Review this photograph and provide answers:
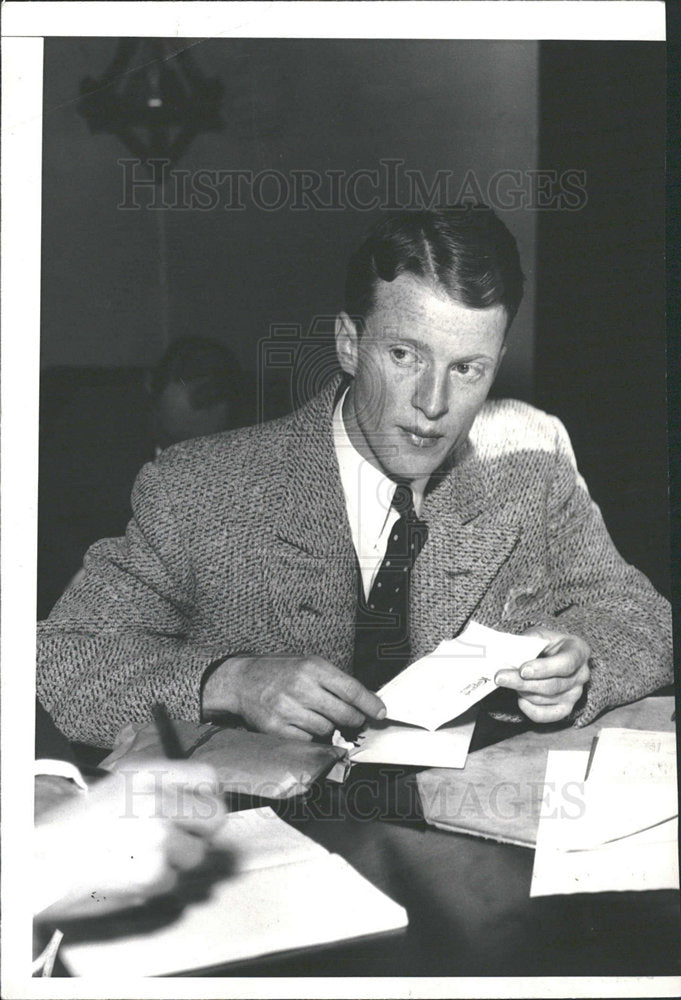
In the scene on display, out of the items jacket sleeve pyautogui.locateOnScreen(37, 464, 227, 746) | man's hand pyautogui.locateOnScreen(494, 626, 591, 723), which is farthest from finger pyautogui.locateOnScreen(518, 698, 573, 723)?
jacket sleeve pyautogui.locateOnScreen(37, 464, 227, 746)

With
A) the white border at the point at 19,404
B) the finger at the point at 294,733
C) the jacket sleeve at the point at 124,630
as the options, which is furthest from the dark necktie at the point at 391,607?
the white border at the point at 19,404

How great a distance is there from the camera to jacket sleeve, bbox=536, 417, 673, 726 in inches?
62.1

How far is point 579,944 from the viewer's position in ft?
4.94

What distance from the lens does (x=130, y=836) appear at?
1.52 metres

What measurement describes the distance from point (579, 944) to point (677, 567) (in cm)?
61

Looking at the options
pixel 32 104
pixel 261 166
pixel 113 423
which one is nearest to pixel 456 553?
pixel 113 423

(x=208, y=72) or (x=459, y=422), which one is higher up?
(x=208, y=72)

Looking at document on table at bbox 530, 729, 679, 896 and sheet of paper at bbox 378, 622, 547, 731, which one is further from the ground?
sheet of paper at bbox 378, 622, 547, 731

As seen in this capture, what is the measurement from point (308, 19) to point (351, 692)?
41.6 inches

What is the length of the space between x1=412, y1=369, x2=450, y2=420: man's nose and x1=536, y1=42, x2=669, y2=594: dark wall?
0.50 ft

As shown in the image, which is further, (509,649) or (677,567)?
(677,567)

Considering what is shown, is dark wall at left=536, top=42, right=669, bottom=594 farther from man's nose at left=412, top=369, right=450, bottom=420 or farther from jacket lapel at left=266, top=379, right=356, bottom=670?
jacket lapel at left=266, top=379, right=356, bottom=670

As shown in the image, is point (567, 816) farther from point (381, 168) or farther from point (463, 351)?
point (381, 168)

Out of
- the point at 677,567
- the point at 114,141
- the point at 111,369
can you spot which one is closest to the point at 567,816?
the point at 677,567
